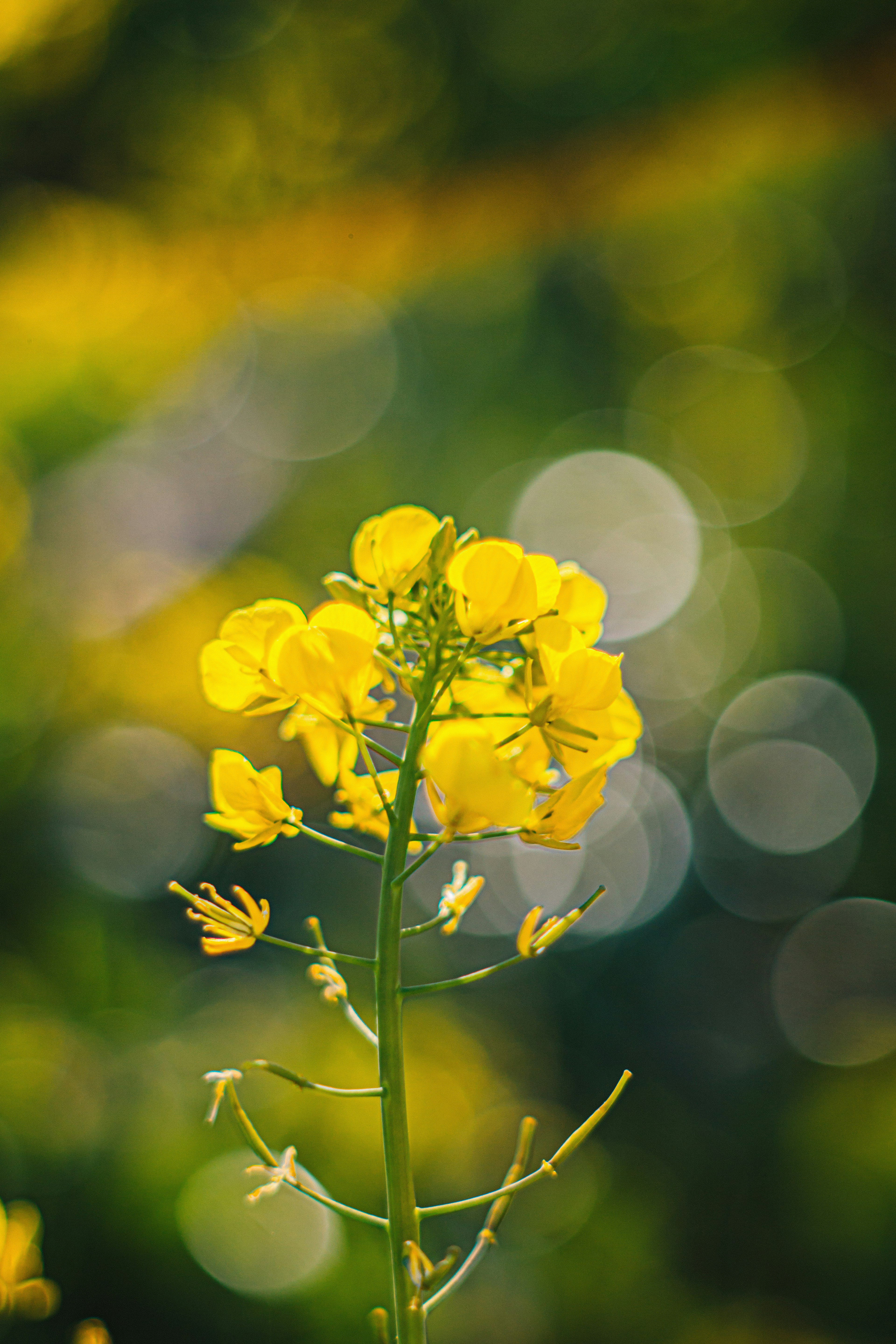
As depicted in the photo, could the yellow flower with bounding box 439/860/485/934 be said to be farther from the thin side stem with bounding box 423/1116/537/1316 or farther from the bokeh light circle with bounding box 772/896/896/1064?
the bokeh light circle with bounding box 772/896/896/1064

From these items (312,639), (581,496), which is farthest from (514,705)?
(581,496)

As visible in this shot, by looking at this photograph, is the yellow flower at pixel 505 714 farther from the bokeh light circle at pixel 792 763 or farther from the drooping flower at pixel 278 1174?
the bokeh light circle at pixel 792 763

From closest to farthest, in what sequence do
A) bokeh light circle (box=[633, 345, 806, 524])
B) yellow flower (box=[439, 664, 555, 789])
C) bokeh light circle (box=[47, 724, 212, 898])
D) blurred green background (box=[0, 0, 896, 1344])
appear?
yellow flower (box=[439, 664, 555, 789]) < blurred green background (box=[0, 0, 896, 1344]) < bokeh light circle (box=[47, 724, 212, 898]) < bokeh light circle (box=[633, 345, 806, 524])

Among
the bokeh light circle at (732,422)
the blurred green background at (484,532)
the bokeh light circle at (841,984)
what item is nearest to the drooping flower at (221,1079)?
the blurred green background at (484,532)

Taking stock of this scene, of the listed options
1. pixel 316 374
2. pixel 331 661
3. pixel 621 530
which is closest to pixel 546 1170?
pixel 331 661

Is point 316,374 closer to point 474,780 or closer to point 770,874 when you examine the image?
point 770,874

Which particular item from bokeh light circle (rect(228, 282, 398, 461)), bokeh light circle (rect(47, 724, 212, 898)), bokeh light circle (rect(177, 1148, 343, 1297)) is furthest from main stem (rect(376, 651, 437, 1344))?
bokeh light circle (rect(228, 282, 398, 461))
